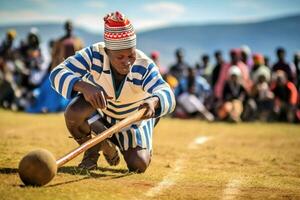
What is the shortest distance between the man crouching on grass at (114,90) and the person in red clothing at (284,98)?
38.7 ft

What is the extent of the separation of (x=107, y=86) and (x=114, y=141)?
75 centimetres

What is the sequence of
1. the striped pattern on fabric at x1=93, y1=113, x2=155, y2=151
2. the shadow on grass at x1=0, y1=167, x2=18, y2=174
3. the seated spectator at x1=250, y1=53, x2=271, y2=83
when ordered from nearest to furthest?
the shadow on grass at x1=0, y1=167, x2=18, y2=174
the striped pattern on fabric at x1=93, y1=113, x2=155, y2=151
the seated spectator at x1=250, y1=53, x2=271, y2=83

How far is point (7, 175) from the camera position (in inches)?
228

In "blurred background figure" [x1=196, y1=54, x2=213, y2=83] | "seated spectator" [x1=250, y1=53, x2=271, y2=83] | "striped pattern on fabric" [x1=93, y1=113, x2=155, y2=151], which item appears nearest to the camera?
"striped pattern on fabric" [x1=93, y1=113, x2=155, y2=151]

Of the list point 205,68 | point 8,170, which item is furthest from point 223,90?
point 8,170

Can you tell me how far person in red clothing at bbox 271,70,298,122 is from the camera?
1806 cm

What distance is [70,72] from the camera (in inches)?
255

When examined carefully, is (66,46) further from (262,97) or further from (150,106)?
(150,106)

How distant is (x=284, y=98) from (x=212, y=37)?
19172 mm

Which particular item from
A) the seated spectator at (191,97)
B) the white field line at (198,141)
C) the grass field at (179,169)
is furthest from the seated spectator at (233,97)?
the white field line at (198,141)

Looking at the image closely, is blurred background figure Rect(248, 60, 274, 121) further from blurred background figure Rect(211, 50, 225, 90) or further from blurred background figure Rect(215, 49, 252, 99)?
blurred background figure Rect(211, 50, 225, 90)

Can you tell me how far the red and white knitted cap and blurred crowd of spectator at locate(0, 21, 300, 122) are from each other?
1062 centimetres

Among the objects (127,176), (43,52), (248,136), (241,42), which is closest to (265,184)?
(127,176)

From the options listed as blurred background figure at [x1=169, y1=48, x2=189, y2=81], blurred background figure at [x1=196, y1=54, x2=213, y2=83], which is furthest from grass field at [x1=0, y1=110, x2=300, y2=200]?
blurred background figure at [x1=196, y1=54, x2=213, y2=83]
